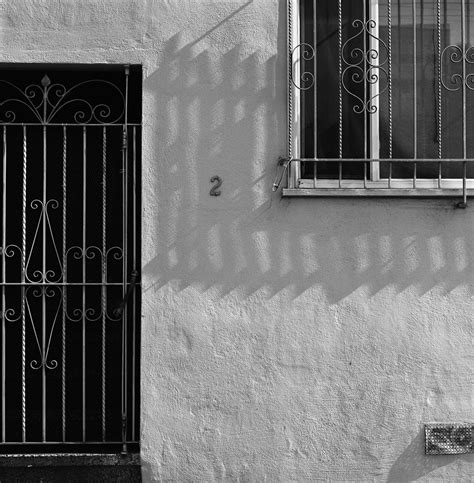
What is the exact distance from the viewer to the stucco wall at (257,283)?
5.84 m

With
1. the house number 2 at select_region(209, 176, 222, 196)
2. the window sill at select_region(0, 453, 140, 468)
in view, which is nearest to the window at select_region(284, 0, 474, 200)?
the house number 2 at select_region(209, 176, 222, 196)

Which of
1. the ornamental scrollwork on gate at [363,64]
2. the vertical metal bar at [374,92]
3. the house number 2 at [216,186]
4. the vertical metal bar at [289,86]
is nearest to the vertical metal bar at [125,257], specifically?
the house number 2 at [216,186]

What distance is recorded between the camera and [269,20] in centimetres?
594

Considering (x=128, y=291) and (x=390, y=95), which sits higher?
(x=390, y=95)

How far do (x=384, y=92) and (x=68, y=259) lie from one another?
2.26 m

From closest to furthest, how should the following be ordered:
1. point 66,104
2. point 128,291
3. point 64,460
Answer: point 64,460 → point 128,291 → point 66,104

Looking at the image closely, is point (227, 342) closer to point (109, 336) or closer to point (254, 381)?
point (254, 381)

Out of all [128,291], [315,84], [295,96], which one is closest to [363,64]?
[315,84]

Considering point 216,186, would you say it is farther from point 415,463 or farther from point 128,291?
point 415,463

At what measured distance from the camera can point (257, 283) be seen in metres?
5.88

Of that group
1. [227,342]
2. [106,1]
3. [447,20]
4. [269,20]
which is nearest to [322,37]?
[269,20]

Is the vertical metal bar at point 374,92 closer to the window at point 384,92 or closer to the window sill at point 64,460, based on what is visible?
the window at point 384,92

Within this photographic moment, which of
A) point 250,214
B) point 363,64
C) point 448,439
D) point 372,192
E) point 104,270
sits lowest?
point 448,439

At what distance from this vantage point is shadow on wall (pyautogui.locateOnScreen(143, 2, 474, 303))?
19.3 feet
